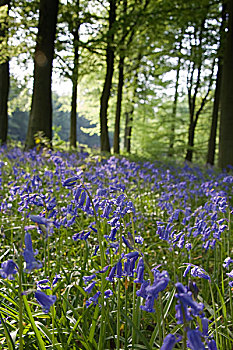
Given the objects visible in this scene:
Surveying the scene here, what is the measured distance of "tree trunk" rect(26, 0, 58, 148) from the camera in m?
10.8

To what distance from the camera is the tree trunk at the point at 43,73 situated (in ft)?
35.3

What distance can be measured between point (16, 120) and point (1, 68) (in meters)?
46.5

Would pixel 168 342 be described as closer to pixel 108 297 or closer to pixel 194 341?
pixel 194 341

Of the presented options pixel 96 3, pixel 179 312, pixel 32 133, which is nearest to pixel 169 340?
pixel 179 312

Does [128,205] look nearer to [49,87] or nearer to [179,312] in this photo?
[179,312]

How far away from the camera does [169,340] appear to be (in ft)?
3.17

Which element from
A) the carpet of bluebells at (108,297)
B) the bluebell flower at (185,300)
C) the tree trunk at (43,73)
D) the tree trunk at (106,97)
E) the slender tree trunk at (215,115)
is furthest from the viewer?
the tree trunk at (106,97)

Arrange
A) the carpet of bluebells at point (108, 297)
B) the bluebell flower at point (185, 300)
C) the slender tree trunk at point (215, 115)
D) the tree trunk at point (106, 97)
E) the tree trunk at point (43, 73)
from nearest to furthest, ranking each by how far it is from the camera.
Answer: the bluebell flower at point (185, 300) → the carpet of bluebells at point (108, 297) → the tree trunk at point (43, 73) → the slender tree trunk at point (215, 115) → the tree trunk at point (106, 97)

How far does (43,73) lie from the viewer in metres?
10.9

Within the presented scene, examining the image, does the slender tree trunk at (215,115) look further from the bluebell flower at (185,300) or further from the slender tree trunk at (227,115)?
the bluebell flower at (185,300)

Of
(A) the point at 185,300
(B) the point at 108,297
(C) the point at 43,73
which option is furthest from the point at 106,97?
(A) the point at 185,300

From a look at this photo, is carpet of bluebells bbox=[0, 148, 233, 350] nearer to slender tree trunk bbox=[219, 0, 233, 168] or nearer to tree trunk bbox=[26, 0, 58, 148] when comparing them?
tree trunk bbox=[26, 0, 58, 148]

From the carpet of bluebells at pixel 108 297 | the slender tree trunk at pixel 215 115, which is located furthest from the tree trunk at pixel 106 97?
the carpet of bluebells at pixel 108 297

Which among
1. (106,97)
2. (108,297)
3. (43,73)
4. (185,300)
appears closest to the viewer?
(185,300)
